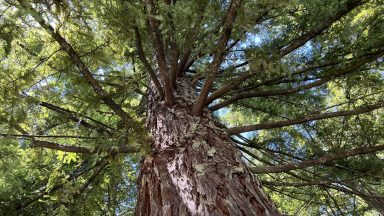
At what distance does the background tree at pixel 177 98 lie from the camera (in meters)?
2.24

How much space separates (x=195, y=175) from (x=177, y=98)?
4.52ft

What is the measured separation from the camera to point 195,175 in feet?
7.30

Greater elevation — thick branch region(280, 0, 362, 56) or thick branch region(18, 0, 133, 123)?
thick branch region(280, 0, 362, 56)

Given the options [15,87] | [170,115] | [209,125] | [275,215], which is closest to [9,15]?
[15,87]

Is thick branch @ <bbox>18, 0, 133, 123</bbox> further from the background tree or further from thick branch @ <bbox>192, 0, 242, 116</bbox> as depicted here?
thick branch @ <bbox>192, 0, 242, 116</bbox>

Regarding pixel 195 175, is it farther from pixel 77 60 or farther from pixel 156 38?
pixel 77 60

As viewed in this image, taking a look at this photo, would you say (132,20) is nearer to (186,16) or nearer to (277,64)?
(186,16)

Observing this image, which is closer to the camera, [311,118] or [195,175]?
[195,175]

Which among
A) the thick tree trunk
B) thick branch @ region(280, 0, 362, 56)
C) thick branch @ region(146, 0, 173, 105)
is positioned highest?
thick branch @ region(280, 0, 362, 56)

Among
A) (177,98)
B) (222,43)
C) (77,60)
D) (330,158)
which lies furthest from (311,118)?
(77,60)

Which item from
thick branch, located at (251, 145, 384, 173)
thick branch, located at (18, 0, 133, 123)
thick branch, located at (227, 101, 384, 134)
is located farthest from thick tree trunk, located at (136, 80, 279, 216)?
thick branch, located at (251, 145, 384, 173)

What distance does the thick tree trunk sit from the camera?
6.46 feet

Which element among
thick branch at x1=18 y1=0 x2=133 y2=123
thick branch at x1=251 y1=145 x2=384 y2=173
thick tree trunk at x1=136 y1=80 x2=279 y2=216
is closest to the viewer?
thick tree trunk at x1=136 y1=80 x2=279 y2=216

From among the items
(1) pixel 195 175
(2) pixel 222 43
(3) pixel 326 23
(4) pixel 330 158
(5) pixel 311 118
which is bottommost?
(1) pixel 195 175
